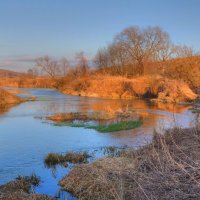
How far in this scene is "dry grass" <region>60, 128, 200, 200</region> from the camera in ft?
20.7

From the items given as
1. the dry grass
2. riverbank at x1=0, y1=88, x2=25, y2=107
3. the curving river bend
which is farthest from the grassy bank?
riverbank at x1=0, y1=88, x2=25, y2=107

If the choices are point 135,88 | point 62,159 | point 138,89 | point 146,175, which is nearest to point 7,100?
point 135,88

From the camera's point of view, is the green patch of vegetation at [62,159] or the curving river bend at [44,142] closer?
the curving river bend at [44,142]

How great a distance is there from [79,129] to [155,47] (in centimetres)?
5006

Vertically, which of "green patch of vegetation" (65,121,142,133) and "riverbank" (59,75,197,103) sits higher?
"riverbank" (59,75,197,103)

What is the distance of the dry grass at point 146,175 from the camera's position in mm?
6309

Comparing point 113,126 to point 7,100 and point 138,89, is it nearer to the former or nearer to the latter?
point 7,100

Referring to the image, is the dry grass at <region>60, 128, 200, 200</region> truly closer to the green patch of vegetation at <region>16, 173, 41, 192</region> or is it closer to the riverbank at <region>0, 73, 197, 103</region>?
the green patch of vegetation at <region>16, 173, 41, 192</region>

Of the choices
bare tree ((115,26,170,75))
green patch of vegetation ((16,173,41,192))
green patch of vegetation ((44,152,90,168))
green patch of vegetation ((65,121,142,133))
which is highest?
bare tree ((115,26,170,75))

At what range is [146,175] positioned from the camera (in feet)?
26.5

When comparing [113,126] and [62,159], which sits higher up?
[113,126]

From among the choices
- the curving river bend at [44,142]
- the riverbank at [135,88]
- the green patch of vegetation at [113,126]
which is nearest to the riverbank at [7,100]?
the curving river bend at [44,142]

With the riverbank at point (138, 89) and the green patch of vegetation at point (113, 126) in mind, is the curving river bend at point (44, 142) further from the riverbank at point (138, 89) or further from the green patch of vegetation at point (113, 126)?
the riverbank at point (138, 89)

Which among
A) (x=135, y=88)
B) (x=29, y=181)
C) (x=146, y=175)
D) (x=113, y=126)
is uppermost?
(x=135, y=88)
